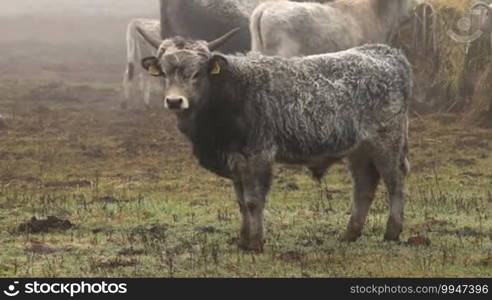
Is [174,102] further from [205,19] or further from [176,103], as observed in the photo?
[205,19]

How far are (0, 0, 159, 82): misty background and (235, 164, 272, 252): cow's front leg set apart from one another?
20879 mm

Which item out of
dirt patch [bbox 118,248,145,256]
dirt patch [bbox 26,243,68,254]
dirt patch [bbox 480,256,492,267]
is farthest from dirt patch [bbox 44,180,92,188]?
dirt patch [bbox 480,256,492,267]

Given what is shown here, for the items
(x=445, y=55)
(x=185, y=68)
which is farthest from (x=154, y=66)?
(x=445, y=55)

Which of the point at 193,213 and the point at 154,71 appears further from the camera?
the point at 193,213

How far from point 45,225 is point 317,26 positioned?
7339 millimetres

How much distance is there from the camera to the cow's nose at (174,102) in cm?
819

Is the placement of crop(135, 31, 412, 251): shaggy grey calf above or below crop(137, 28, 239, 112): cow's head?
below

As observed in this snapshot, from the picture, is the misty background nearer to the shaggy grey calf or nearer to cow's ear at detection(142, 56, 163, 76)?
the shaggy grey calf

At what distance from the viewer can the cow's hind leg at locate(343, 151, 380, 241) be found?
9.51 meters

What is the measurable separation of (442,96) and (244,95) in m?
11.8

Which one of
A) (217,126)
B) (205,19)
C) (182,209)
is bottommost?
(182,209)

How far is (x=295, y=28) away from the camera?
15961 mm

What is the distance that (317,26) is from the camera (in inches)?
634

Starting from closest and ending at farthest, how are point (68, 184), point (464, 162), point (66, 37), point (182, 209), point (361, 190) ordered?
1. point (361, 190)
2. point (182, 209)
3. point (68, 184)
4. point (464, 162)
5. point (66, 37)
